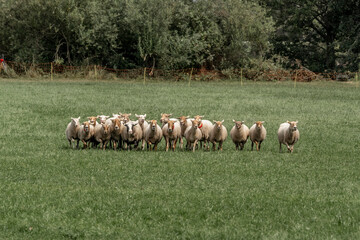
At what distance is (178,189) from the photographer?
13.7 meters

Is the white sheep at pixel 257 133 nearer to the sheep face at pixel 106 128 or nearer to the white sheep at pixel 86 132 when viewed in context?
the sheep face at pixel 106 128

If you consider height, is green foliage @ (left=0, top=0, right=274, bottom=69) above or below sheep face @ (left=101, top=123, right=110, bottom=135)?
above

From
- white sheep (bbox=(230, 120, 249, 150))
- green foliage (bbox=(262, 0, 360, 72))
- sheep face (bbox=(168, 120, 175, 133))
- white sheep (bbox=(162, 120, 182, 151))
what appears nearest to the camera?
sheep face (bbox=(168, 120, 175, 133))

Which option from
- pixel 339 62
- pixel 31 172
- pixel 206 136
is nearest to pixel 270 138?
pixel 206 136

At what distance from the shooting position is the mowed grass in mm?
10688

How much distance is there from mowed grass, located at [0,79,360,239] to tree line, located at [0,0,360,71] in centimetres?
3050

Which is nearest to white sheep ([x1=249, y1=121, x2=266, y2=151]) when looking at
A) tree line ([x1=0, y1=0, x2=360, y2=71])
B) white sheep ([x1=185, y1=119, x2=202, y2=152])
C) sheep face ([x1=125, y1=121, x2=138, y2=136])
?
white sheep ([x1=185, y1=119, x2=202, y2=152])

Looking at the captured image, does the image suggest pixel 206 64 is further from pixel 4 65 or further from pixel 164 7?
pixel 4 65

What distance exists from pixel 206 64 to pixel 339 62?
17.6 metres

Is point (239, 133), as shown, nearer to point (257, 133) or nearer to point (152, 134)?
point (257, 133)

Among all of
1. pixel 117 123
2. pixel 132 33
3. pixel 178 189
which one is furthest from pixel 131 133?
pixel 132 33

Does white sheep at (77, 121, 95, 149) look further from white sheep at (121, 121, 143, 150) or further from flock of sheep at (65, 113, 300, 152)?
white sheep at (121, 121, 143, 150)

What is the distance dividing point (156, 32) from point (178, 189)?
4595 centimetres

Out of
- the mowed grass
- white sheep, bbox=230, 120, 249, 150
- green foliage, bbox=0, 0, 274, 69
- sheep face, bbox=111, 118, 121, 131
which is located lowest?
the mowed grass
